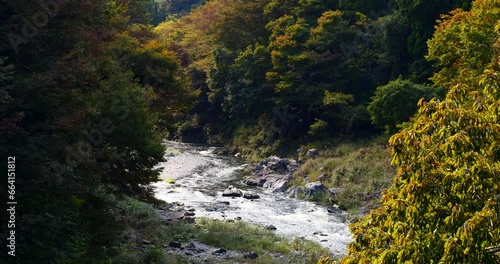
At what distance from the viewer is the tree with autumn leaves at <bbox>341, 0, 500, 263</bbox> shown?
16.2 ft

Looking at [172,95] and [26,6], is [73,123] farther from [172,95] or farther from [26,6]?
[172,95]

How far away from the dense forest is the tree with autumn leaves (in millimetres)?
16

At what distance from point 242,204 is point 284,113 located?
17.2 m

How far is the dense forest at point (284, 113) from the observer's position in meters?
5.46

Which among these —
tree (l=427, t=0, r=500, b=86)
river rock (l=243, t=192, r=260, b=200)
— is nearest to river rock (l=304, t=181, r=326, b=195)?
river rock (l=243, t=192, r=260, b=200)

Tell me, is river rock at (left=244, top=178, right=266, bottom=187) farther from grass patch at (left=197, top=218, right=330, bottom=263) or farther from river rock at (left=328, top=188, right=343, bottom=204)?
grass patch at (left=197, top=218, right=330, bottom=263)

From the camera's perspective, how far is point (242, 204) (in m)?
25.1

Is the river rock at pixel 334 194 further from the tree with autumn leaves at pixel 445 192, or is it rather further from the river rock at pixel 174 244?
the tree with autumn leaves at pixel 445 192

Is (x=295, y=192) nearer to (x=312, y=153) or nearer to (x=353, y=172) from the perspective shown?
(x=353, y=172)

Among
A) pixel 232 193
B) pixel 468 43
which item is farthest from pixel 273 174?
pixel 468 43

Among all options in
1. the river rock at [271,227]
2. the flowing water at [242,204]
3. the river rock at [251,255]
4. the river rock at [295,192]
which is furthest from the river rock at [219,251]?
the river rock at [295,192]

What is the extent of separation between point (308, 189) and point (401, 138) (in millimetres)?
21181

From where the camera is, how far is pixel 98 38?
1268 centimetres
